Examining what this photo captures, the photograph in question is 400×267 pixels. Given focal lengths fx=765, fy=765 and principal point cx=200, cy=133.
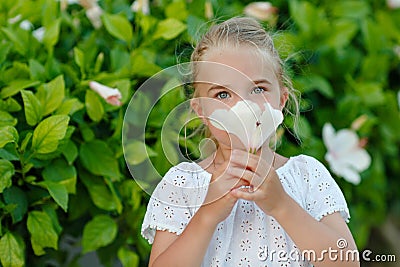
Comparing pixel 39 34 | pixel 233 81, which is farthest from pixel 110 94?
pixel 233 81

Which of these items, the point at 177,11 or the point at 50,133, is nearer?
the point at 50,133

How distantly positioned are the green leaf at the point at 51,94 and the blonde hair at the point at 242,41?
0.52m

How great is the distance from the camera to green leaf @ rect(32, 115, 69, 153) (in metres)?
1.80

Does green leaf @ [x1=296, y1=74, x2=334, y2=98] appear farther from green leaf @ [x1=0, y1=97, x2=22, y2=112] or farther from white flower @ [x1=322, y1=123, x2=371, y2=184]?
green leaf @ [x1=0, y1=97, x2=22, y2=112]

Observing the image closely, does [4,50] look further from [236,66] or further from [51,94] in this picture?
[236,66]

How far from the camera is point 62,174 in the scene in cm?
195

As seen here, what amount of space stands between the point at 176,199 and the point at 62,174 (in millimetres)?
543

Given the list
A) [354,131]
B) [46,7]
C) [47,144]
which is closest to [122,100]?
[47,144]

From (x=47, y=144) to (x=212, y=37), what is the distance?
0.56m

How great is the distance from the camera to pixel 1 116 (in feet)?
6.07

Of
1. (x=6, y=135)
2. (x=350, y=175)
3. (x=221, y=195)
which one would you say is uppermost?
(x=221, y=195)

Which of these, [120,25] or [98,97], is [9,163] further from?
[120,25]

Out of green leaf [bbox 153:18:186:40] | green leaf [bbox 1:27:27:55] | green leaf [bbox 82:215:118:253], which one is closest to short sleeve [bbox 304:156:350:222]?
green leaf [bbox 82:215:118:253]

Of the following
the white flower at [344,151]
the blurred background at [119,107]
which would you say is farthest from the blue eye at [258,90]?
the white flower at [344,151]
